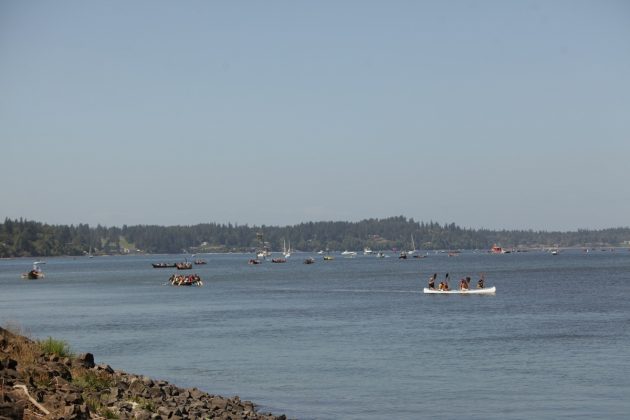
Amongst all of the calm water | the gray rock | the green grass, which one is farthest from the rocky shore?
the calm water

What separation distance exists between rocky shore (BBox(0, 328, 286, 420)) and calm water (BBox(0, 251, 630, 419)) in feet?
12.6

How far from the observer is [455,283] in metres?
125

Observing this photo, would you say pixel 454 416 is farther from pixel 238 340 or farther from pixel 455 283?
pixel 455 283

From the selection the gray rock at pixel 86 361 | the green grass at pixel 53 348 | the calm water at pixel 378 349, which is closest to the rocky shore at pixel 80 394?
the gray rock at pixel 86 361

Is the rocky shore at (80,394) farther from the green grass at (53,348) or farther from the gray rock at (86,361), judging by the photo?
the green grass at (53,348)

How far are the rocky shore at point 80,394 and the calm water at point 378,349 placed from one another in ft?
12.6

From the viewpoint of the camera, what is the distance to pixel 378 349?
146ft

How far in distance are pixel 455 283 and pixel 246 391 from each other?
9543 centimetres

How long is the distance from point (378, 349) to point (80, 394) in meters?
26.3

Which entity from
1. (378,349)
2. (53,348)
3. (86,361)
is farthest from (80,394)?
(378,349)

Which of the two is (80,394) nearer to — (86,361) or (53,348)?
(53,348)

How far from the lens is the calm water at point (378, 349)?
30.4 meters

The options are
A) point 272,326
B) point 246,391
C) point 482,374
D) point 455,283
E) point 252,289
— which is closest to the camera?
point 246,391

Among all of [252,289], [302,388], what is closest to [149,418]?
[302,388]
